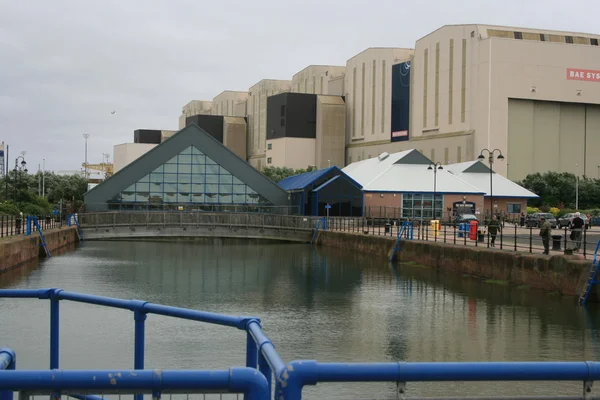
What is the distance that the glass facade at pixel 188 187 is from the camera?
7194cm

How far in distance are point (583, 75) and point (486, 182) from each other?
30.3 meters

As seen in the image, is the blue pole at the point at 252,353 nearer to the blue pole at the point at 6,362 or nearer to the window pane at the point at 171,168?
the blue pole at the point at 6,362

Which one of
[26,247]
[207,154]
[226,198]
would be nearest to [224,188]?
[226,198]

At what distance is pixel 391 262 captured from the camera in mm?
42938

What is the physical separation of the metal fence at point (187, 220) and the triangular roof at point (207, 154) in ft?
35.6

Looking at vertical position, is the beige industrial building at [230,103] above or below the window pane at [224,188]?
above

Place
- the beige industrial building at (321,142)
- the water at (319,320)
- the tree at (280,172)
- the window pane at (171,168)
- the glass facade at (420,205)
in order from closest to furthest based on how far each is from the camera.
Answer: the water at (319,320), the window pane at (171,168), the glass facade at (420,205), the tree at (280,172), the beige industrial building at (321,142)

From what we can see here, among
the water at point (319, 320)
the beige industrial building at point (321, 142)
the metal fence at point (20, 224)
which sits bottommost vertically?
the water at point (319, 320)

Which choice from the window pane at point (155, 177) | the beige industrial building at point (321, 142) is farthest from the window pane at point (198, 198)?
the beige industrial building at point (321, 142)

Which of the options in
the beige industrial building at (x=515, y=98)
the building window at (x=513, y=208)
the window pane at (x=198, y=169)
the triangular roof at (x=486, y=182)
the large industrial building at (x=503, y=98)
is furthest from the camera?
the large industrial building at (x=503, y=98)

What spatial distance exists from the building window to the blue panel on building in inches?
1296

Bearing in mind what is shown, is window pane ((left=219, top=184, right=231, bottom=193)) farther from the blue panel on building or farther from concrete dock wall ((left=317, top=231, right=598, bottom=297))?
the blue panel on building

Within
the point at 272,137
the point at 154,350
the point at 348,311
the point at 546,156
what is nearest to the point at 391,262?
the point at 348,311

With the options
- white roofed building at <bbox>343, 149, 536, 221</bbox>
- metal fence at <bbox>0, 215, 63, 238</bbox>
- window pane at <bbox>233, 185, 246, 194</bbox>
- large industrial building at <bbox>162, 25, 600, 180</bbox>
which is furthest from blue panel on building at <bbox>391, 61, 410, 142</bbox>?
metal fence at <bbox>0, 215, 63, 238</bbox>
